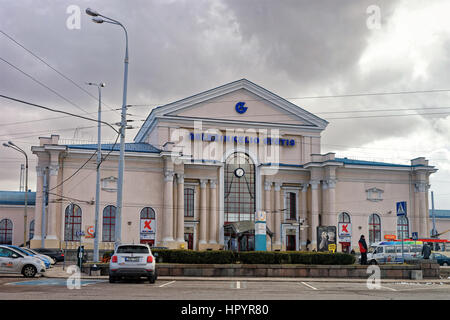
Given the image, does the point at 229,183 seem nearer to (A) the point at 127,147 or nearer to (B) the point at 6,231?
(A) the point at 127,147

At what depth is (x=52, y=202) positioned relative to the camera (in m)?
47.8

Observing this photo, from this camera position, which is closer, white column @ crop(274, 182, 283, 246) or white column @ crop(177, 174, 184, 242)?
white column @ crop(177, 174, 184, 242)

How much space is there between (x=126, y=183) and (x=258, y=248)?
17311 millimetres

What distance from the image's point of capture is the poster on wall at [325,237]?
125 feet

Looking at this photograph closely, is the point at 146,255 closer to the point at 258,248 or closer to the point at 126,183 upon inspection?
the point at 258,248

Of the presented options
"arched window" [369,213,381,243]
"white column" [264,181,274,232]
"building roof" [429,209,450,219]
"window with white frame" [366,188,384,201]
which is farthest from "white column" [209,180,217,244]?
"building roof" [429,209,450,219]

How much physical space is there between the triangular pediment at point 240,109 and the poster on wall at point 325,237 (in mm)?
18432

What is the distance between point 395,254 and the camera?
45.8m

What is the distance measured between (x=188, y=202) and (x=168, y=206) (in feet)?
10.3

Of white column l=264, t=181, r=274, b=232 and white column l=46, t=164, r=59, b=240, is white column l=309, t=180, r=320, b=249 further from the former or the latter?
white column l=46, t=164, r=59, b=240

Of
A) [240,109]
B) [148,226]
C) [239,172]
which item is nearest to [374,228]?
[239,172]

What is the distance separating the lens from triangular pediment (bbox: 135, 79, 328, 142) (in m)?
52.8

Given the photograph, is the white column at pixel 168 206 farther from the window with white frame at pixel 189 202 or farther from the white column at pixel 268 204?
the white column at pixel 268 204

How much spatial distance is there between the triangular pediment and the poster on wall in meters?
18.4
